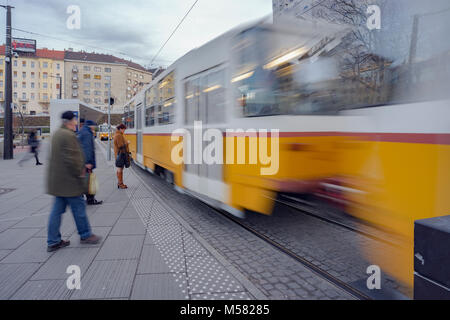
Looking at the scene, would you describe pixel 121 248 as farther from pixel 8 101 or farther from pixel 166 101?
pixel 8 101

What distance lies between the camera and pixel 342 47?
4895mm

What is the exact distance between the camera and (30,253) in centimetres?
445

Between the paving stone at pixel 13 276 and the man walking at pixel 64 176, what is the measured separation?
0.51 metres

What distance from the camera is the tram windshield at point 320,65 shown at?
12.2 feet

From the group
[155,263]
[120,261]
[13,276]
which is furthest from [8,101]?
[155,263]

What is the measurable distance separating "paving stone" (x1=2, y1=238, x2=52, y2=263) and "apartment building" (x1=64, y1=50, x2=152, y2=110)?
297 feet

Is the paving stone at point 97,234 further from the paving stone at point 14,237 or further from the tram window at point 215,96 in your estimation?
the tram window at point 215,96


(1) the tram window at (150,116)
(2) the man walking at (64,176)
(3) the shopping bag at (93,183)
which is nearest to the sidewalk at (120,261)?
(2) the man walking at (64,176)

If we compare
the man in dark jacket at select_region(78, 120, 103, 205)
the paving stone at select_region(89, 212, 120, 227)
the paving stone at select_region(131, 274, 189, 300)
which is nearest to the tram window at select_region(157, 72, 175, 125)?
the man in dark jacket at select_region(78, 120, 103, 205)

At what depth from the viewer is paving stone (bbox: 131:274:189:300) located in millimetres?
3246

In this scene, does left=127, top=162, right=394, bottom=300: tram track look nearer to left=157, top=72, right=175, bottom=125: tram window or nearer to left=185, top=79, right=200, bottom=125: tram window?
left=185, top=79, right=200, bottom=125: tram window

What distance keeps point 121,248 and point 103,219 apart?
5.95ft
